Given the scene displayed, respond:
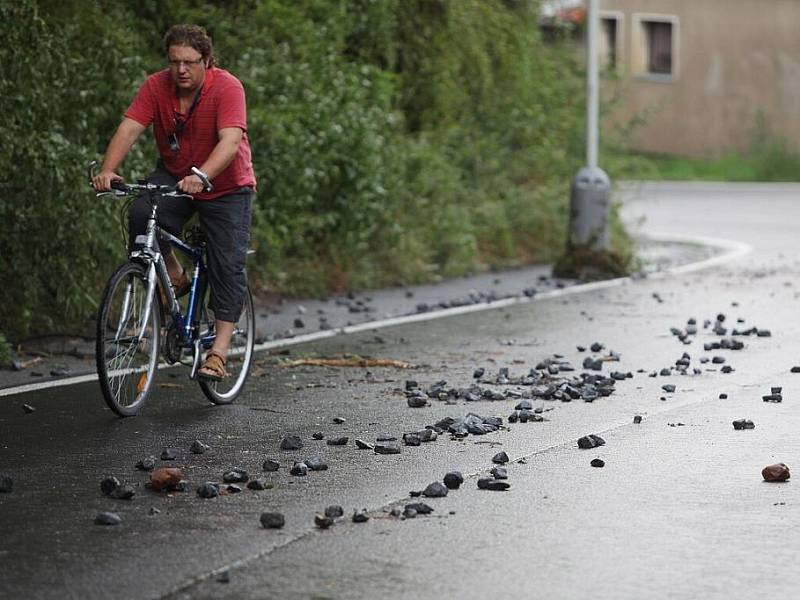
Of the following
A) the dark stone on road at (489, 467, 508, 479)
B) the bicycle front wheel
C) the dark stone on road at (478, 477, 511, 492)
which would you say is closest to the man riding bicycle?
the bicycle front wheel

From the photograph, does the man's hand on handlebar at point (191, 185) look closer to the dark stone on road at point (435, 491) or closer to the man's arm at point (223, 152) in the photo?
the man's arm at point (223, 152)

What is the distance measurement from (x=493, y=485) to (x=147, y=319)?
2.62 m

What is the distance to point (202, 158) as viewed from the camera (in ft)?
29.9

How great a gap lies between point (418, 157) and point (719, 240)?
6.86 m

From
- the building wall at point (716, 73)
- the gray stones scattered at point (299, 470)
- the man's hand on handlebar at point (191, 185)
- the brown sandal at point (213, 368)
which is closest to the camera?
the gray stones scattered at point (299, 470)

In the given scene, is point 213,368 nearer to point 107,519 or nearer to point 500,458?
point 500,458

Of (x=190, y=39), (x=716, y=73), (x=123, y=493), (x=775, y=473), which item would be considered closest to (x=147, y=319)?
(x=190, y=39)

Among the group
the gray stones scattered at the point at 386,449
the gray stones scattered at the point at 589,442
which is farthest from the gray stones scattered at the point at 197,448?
the gray stones scattered at the point at 589,442

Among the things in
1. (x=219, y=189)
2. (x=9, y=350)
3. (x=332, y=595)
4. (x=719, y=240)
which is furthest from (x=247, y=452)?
(x=719, y=240)

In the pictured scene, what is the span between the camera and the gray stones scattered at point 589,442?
8094 millimetres

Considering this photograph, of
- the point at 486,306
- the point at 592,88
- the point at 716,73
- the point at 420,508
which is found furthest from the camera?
the point at 716,73

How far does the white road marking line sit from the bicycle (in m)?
1.10

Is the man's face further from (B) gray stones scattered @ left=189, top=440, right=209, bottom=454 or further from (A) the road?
(B) gray stones scattered @ left=189, top=440, right=209, bottom=454

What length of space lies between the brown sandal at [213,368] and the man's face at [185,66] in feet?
4.61
